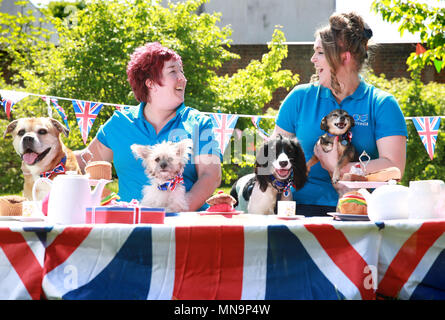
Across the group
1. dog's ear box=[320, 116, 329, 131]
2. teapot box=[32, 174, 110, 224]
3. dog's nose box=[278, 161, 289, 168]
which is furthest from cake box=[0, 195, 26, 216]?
dog's ear box=[320, 116, 329, 131]

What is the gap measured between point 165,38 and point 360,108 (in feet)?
28.1

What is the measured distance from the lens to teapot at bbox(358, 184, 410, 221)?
5.73ft

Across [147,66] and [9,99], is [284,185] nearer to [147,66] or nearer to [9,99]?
[147,66]

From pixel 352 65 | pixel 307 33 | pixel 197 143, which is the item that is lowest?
pixel 197 143

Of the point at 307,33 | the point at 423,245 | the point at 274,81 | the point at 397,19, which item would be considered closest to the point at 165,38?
the point at 274,81

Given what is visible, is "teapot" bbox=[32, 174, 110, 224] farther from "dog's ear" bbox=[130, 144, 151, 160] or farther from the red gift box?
"dog's ear" bbox=[130, 144, 151, 160]

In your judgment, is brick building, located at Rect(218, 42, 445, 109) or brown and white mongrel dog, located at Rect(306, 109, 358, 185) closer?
brown and white mongrel dog, located at Rect(306, 109, 358, 185)

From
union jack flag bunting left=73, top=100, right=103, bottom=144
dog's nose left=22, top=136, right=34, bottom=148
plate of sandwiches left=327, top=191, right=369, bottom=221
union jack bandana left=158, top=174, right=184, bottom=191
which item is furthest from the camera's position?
union jack flag bunting left=73, top=100, right=103, bottom=144

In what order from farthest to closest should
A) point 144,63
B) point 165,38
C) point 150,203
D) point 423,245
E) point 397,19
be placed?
1. point 165,38
2. point 397,19
3. point 144,63
4. point 150,203
5. point 423,245

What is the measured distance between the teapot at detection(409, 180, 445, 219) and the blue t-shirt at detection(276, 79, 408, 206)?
3.01ft

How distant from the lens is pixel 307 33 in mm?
17281
